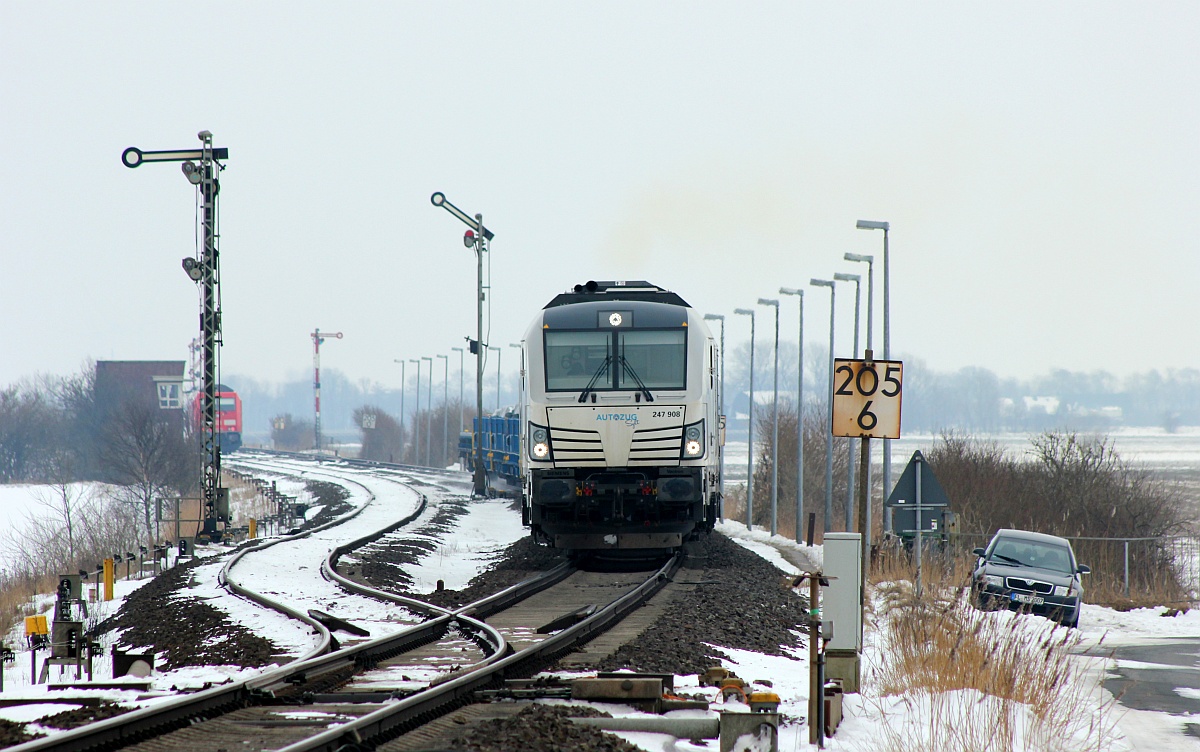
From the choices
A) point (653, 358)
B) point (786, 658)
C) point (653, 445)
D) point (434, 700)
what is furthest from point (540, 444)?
point (434, 700)

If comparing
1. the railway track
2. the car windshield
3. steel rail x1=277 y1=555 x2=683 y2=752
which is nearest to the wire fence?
the car windshield

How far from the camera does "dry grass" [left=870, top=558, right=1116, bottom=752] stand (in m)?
7.74

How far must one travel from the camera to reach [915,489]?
15.7 metres

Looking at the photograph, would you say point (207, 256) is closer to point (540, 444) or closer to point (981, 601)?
point (540, 444)

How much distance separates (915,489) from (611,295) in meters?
5.47

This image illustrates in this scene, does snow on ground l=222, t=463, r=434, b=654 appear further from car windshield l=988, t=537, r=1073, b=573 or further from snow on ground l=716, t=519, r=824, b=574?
car windshield l=988, t=537, r=1073, b=573

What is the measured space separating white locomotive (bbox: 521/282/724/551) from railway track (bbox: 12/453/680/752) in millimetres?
2630

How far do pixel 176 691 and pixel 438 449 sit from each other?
84.6 metres

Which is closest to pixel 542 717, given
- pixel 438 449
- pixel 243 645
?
pixel 243 645

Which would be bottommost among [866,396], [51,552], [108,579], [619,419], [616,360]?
[51,552]

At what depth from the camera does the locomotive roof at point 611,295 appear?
18406mm

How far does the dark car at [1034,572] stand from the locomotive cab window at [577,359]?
19.9ft

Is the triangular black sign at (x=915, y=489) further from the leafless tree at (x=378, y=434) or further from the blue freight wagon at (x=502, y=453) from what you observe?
the leafless tree at (x=378, y=434)

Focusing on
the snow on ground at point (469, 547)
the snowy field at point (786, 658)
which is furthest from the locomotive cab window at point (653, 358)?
the snowy field at point (786, 658)
